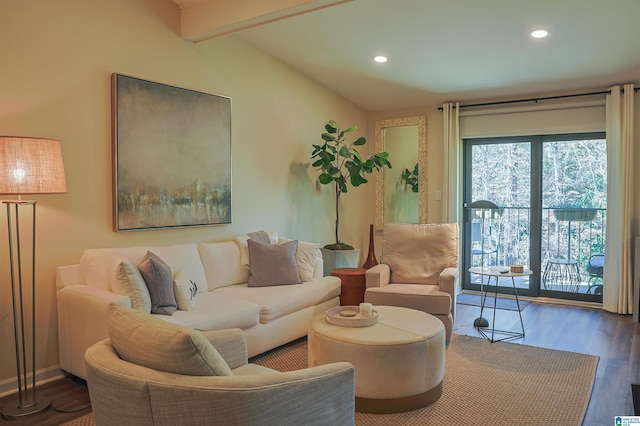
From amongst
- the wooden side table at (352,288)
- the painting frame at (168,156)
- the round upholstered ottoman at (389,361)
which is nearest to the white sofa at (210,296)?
the wooden side table at (352,288)

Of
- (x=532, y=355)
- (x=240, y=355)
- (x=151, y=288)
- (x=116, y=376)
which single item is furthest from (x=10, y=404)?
(x=532, y=355)

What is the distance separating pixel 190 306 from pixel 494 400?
2041 millimetres

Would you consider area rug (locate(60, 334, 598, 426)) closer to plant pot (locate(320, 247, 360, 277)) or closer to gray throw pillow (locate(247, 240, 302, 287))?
gray throw pillow (locate(247, 240, 302, 287))

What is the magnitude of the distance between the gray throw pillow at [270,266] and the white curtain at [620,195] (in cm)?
331

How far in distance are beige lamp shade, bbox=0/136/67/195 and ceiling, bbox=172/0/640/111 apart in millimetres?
1754

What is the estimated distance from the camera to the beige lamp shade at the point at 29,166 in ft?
8.89

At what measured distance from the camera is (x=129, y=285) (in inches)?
121

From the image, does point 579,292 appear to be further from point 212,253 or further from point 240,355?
point 240,355

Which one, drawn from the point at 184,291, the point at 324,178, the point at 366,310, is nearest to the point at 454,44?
the point at 324,178

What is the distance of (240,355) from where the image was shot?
237 cm

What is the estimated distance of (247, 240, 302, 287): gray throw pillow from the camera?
4.21 meters

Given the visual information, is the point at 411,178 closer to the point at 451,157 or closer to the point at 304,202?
the point at 451,157

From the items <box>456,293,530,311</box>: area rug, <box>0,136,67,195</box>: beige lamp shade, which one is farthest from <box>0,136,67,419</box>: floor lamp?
<box>456,293,530,311</box>: area rug

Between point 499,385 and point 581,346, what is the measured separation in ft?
4.10
